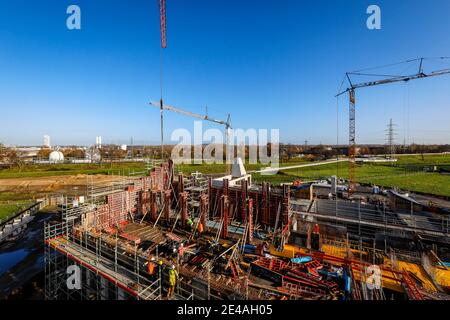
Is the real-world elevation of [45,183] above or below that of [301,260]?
below

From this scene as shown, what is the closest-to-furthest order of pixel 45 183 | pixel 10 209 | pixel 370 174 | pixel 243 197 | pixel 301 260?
pixel 301 260 < pixel 243 197 < pixel 10 209 < pixel 45 183 < pixel 370 174

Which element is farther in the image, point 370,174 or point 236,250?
point 370,174

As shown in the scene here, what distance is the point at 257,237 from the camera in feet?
38.3

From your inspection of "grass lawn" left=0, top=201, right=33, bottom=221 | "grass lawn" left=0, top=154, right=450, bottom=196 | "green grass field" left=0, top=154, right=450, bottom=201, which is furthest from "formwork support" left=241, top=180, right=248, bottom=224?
"grass lawn" left=0, top=201, right=33, bottom=221

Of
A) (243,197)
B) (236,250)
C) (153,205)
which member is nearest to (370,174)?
(243,197)

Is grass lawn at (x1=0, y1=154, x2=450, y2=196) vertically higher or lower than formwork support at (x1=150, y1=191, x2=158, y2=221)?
lower

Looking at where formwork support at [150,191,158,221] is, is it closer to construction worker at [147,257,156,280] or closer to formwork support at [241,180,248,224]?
formwork support at [241,180,248,224]

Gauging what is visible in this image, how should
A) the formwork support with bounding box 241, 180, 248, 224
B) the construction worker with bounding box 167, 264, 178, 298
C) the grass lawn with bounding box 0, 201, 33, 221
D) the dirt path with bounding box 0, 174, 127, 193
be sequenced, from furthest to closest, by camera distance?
the dirt path with bounding box 0, 174, 127, 193 < the grass lawn with bounding box 0, 201, 33, 221 < the formwork support with bounding box 241, 180, 248, 224 < the construction worker with bounding box 167, 264, 178, 298

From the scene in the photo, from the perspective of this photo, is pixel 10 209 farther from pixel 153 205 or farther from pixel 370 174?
pixel 370 174

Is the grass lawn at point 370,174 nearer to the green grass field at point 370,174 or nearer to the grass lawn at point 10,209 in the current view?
the green grass field at point 370,174

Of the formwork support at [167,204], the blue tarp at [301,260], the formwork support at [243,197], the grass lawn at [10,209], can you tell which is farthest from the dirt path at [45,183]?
the blue tarp at [301,260]

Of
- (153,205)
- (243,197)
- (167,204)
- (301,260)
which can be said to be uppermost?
(243,197)

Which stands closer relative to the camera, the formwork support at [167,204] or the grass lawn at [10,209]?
the formwork support at [167,204]

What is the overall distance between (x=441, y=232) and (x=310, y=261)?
29.1ft
